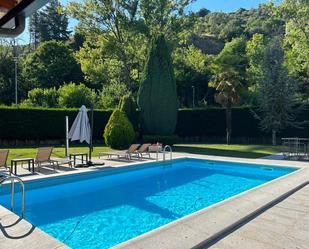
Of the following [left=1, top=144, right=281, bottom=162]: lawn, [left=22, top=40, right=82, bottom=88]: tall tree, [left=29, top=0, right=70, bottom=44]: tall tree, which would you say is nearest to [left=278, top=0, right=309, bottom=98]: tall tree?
[left=1, top=144, right=281, bottom=162]: lawn

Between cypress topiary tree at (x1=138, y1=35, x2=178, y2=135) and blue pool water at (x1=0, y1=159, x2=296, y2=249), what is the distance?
24.2 ft

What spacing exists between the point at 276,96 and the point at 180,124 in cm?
863

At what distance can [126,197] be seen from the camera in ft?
32.7

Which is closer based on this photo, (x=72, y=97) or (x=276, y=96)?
(x=276, y=96)

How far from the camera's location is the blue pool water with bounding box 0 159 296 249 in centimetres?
700

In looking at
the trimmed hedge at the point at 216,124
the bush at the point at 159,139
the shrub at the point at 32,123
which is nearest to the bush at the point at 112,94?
the trimmed hedge at the point at 216,124

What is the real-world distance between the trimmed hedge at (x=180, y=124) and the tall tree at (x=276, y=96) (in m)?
1.09

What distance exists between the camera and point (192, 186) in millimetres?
11492

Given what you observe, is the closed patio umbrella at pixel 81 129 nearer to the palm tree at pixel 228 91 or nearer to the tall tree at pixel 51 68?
the palm tree at pixel 228 91

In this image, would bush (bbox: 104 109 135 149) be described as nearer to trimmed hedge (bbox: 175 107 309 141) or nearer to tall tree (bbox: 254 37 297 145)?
trimmed hedge (bbox: 175 107 309 141)

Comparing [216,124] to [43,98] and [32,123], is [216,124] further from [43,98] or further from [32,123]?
[43,98]

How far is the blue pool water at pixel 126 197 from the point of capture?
700 centimetres

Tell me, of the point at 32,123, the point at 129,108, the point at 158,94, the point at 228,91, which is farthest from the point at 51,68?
the point at 228,91

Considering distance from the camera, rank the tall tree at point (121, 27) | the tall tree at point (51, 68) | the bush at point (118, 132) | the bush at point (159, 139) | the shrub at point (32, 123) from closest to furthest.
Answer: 1. the bush at point (118, 132)
2. the bush at point (159, 139)
3. the shrub at point (32, 123)
4. the tall tree at point (121, 27)
5. the tall tree at point (51, 68)
